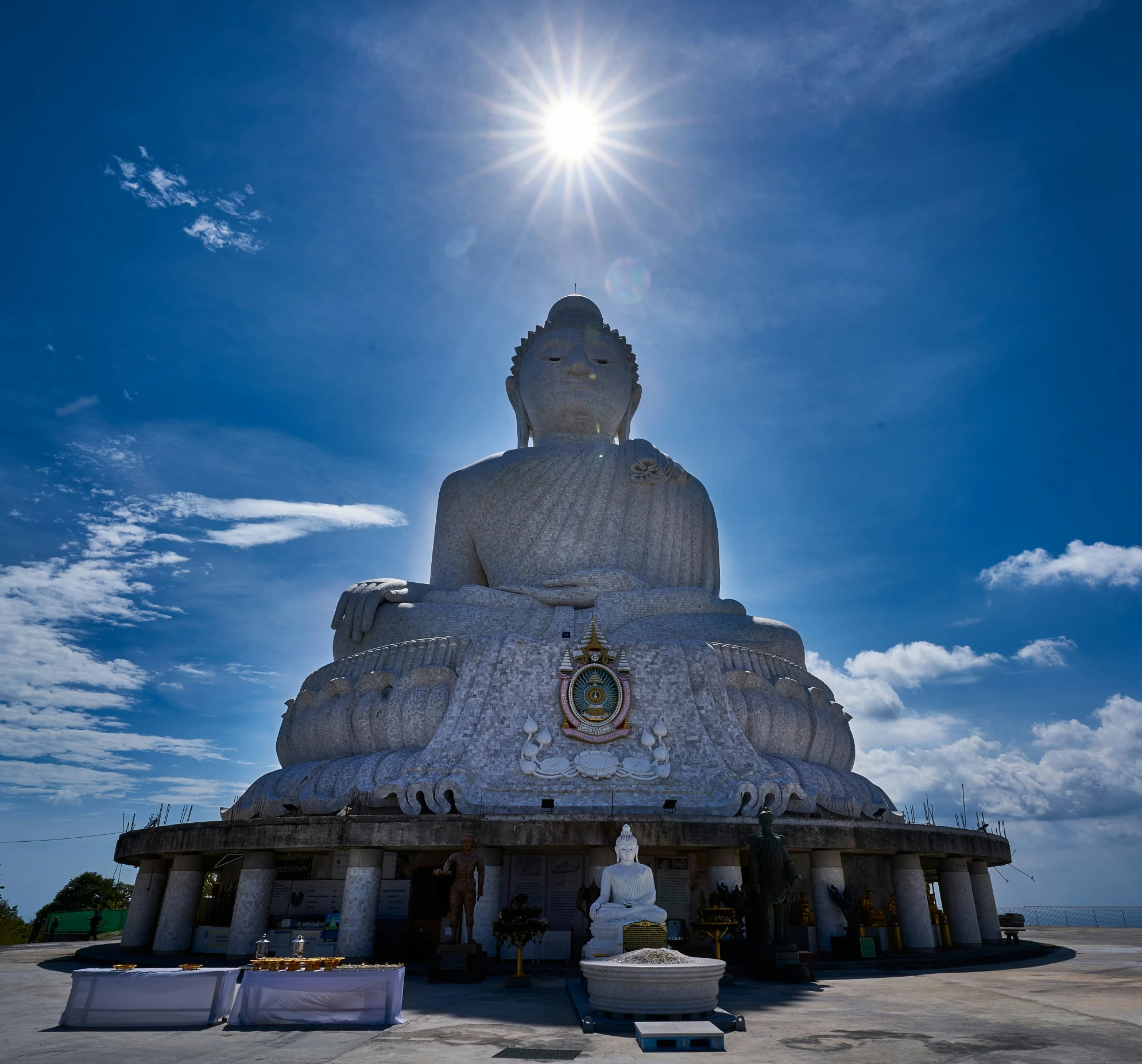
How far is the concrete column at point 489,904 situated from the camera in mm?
9508

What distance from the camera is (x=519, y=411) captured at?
719 inches

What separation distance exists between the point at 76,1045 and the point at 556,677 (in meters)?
7.17

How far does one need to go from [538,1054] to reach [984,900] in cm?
1053

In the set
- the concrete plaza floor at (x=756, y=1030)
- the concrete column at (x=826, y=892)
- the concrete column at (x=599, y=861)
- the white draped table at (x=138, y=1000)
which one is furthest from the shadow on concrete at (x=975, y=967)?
the white draped table at (x=138, y=1000)

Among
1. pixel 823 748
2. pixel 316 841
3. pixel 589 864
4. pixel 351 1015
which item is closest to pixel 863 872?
pixel 823 748

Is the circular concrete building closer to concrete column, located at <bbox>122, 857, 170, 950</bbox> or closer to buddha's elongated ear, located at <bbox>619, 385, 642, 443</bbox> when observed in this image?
concrete column, located at <bbox>122, 857, 170, 950</bbox>

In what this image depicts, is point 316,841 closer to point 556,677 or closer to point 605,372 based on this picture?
point 556,677

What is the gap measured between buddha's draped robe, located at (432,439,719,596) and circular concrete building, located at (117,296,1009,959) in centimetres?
36

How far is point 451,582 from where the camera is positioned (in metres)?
16.0

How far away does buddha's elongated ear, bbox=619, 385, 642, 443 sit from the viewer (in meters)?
18.2

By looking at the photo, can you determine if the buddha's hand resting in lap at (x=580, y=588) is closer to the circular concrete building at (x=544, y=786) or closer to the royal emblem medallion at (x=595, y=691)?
the circular concrete building at (x=544, y=786)

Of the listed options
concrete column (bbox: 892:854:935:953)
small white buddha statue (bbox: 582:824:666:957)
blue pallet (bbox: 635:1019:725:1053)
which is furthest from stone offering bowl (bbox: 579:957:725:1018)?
concrete column (bbox: 892:854:935:953)

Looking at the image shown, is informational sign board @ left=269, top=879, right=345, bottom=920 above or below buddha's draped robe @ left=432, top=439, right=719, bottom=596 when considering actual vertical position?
below

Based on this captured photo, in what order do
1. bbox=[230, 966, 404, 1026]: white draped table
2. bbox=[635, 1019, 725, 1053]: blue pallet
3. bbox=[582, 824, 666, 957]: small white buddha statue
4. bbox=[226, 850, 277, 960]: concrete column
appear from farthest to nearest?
bbox=[226, 850, 277, 960]: concrete column
bbox=[582, 824, 666, 957]: small white buddha statue
bbox=[230, 966, 404, 1026]: white draped table
bbox=[635, 1019, 725, 1053]: blue pallet
